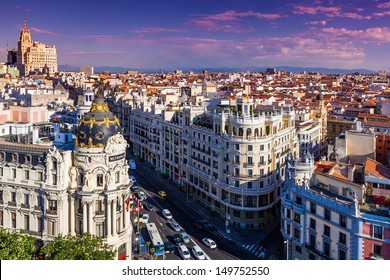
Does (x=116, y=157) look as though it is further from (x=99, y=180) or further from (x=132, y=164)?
(x=132, y=164)

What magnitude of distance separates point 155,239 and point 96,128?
688cm

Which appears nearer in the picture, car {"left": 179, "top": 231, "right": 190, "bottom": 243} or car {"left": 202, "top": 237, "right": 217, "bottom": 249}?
car {"left": 202, "top": 237, "right": 217, "bottom": 249}

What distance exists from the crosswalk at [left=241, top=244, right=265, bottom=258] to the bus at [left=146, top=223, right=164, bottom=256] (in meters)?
4.08

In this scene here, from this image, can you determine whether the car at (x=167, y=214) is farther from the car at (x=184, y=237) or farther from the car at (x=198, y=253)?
the car at (x=198, y=253)

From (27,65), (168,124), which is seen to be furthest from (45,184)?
(27,65)

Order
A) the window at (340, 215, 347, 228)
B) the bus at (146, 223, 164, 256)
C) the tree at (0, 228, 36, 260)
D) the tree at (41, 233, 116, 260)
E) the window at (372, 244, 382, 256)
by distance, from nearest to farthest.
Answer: the tree at (0, 228, 36, 260) → the tree at (41, 233, 116, 260) → the window at (372, 244, 382, 256) → the window at (340, 215, 347, 228) → the bus at (146, 223, 164, 256)

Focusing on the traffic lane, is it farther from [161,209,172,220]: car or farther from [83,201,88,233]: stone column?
[83,201,88,233]: stone column

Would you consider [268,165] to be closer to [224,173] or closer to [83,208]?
[224,173]

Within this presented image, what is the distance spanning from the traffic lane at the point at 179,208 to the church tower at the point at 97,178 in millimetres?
5222

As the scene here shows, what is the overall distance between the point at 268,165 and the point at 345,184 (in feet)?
27.8

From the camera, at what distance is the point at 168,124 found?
33.5 m

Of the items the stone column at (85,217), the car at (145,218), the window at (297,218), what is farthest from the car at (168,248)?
the window at (297,218)

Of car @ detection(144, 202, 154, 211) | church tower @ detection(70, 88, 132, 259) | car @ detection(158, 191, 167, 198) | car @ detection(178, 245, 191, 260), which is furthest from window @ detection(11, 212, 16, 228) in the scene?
car @ detection(158, 191, 167, 198)

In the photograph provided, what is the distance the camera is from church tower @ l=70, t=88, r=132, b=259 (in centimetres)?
1747
